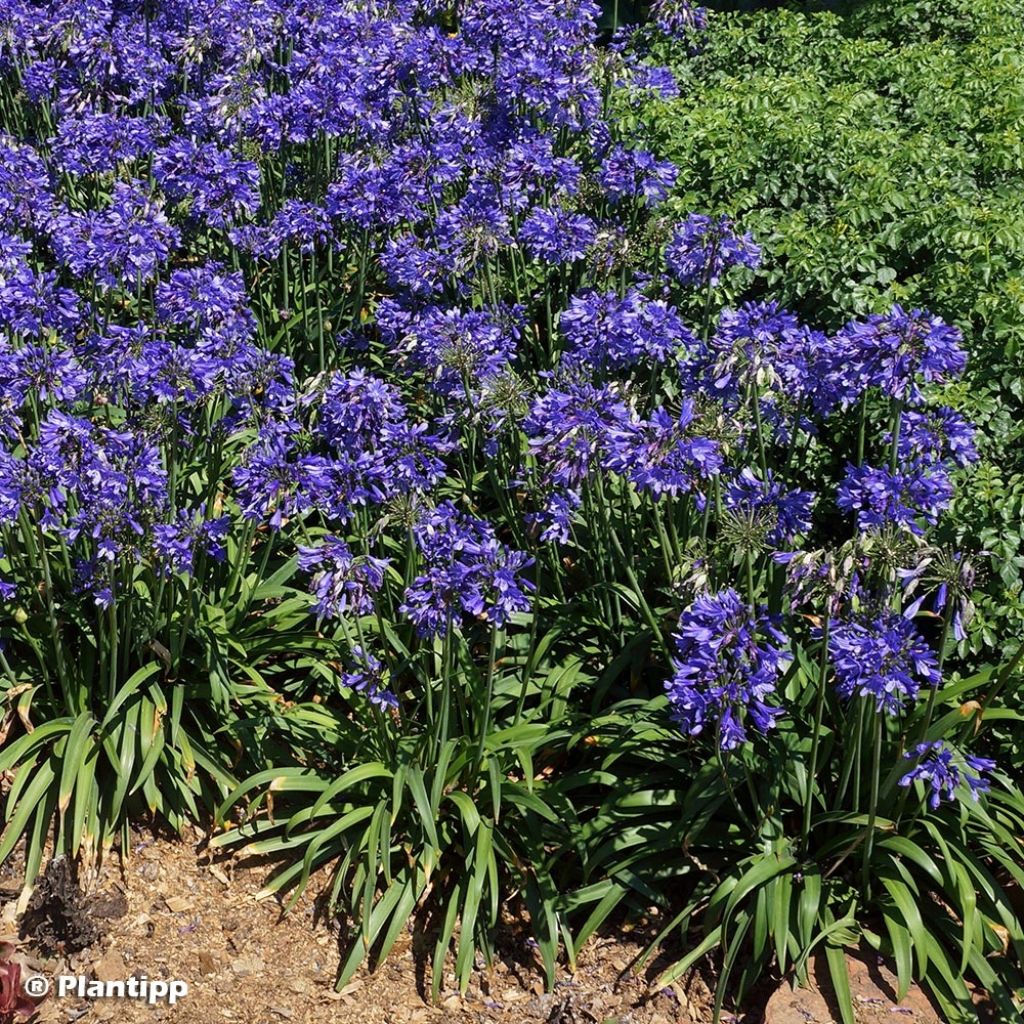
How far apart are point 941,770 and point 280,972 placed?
236cm

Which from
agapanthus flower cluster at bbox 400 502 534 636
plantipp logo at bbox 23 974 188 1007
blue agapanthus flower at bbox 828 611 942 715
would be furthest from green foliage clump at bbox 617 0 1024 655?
plantipp logo at bbox 23 974 188 1007

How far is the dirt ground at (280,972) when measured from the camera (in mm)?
4195

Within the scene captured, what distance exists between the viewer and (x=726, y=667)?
11.9 feet

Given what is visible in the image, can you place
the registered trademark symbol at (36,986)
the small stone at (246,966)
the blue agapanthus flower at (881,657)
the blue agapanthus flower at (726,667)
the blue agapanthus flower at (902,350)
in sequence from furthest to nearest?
1. the small stone at (246,966)
2. the registered trademark symbol at (36,986)
3. the blue agapanthus flower at (902,350)
4. the blue agapanthus flower at (726,667)
5. the blue agapanthus flower at (881,657)

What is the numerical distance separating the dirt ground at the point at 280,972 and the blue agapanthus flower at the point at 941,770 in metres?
0.78

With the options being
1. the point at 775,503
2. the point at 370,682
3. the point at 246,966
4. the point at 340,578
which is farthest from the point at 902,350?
the point at 246,966

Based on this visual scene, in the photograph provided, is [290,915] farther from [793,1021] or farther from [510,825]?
[793,1021]

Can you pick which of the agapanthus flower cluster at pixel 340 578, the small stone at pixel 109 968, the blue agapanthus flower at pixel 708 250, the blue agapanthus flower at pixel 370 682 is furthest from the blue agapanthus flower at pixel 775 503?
the small stone at pixel 109 968

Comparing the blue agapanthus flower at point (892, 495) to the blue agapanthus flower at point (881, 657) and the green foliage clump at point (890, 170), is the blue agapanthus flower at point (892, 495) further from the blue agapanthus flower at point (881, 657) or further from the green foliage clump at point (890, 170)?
the green foliage clump at point (890, 170)

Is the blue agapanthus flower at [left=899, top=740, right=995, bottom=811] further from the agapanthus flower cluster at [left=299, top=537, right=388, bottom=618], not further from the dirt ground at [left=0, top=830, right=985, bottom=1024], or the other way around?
the agapanthus flower cluster at [left=299, top=537, right=388, bottom=618]

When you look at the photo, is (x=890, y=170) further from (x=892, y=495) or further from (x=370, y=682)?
(x=370, y=682)

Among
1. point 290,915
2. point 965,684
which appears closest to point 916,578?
point 965,684

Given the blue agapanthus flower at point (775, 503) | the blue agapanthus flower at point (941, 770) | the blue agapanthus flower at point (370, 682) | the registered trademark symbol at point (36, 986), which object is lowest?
the registered trademark symbol at point (36, 986)

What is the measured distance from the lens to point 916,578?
11.3 ft
